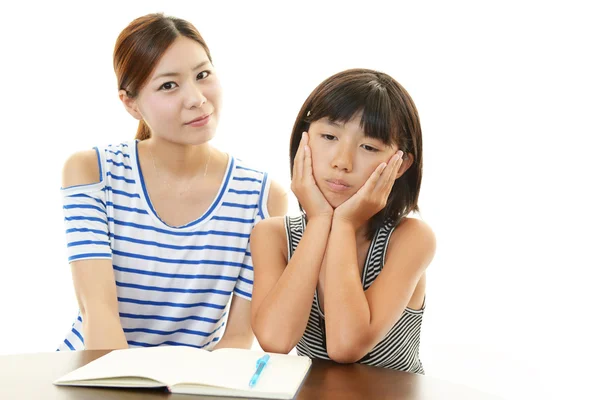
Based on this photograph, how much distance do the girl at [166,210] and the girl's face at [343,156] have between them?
0.34 meters

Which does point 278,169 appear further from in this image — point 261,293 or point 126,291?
point 261,293

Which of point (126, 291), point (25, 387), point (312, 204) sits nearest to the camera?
point (25, 387)

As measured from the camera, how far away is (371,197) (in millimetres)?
1455

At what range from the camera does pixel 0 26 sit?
3.08m

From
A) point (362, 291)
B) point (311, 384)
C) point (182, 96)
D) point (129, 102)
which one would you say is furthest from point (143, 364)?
point (129, 102)

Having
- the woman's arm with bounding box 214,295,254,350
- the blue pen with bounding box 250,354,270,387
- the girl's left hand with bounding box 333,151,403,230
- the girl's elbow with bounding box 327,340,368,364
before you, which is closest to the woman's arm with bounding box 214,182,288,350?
the woman's arm with bounding box 214,295,254,350

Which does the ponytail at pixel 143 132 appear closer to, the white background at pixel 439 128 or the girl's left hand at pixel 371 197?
the girl's left hand at pixel 371 197

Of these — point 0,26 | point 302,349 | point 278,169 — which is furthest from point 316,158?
point 0,26

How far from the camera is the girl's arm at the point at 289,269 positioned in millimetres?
1347

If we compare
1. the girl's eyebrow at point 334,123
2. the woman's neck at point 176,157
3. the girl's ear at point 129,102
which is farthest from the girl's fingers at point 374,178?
the girl's ear at point 129,102

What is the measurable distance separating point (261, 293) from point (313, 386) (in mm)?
428

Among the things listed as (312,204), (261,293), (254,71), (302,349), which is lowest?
(302,349)

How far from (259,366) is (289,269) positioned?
349 millimetres

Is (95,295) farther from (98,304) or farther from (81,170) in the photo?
(81,170)
